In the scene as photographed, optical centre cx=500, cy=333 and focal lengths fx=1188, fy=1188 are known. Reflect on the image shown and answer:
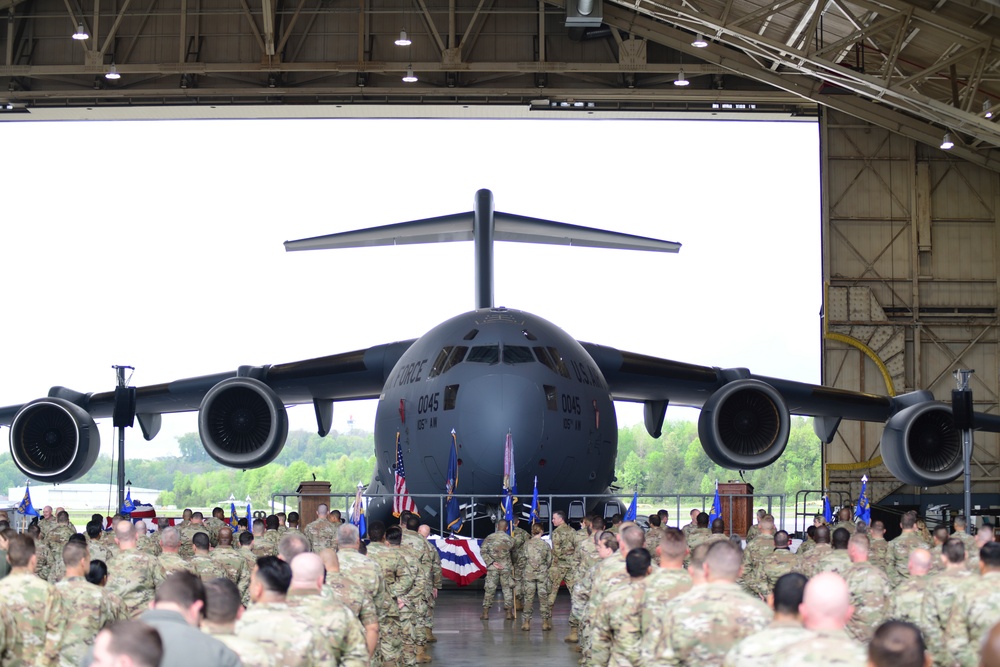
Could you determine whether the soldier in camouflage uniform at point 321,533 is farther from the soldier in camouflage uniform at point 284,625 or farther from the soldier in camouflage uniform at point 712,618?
the soldier in camouflage uniform at point 712,618

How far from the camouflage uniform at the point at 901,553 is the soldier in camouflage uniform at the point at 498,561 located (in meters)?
3.51

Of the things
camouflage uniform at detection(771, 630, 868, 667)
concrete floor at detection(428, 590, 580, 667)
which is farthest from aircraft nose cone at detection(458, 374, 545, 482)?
camouflage uniform at detection(771, 630, 868, 667)

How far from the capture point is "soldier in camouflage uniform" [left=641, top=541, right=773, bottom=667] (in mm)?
4613

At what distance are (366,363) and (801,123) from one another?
43.8 ft

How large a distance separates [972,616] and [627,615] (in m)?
1.68

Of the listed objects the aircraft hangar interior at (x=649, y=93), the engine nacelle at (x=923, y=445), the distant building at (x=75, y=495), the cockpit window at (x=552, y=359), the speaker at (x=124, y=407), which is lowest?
the distant building at (x=75, y=495)

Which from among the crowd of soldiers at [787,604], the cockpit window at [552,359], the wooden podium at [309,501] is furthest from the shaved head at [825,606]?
the wooden podium at [309,501]

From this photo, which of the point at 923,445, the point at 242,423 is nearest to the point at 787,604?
the point at 242,423

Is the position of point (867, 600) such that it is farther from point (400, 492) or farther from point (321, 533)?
point (400, 492)

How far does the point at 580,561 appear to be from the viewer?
1002 cm

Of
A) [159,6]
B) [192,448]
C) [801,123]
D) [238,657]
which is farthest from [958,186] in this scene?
[192,448]

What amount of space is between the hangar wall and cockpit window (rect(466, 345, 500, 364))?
13337 mm

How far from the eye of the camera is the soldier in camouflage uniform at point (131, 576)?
7.06 meters

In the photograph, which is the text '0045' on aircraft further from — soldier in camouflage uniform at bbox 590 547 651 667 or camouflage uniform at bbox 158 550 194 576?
soldier in camouflage uniform at bbox 590 547 651 667
